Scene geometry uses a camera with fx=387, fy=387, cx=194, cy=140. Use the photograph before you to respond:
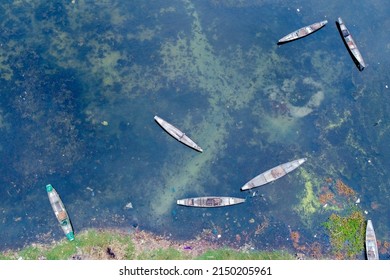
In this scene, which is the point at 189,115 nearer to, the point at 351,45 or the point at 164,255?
the point at 164,255

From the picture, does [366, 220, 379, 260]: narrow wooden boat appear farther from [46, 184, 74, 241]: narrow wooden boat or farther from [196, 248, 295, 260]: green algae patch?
[46, 184, 74, 241]: narrow wooden boat

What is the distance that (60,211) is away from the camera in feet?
101

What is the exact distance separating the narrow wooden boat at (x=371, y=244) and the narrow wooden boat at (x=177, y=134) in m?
15.1

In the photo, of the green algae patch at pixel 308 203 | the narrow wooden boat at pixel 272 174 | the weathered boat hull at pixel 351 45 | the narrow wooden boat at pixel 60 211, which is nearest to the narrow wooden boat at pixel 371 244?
the green algae patch at pixel 308 203

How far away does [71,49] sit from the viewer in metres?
36.3

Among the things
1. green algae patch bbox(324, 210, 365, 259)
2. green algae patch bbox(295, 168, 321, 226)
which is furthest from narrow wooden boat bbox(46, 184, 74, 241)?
green algae patch bbox(324, 210, 365, 259)

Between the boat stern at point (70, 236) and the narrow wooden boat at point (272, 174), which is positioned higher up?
the narrow wooden boat at point (272, 174)

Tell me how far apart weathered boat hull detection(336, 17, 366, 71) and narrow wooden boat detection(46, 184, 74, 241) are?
2952cm

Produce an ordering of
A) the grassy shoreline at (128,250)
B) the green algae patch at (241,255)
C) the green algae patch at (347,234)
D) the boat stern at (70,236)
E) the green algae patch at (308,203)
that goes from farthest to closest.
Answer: the green algae patch at (308,203)
the green algae patch at (347,234)
the green algae patch at (241,255)
the boat stern at (70,236)
the grassy shoreline at (128,250)

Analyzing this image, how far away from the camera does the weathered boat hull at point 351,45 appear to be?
120 ft

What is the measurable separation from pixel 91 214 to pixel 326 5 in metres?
30.3

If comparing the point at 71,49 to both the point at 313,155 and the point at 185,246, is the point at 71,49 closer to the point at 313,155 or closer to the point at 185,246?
the point at 185,246

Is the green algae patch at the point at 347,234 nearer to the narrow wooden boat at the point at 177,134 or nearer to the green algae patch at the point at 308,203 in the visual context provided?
the green algae patch at the point at 308,203
